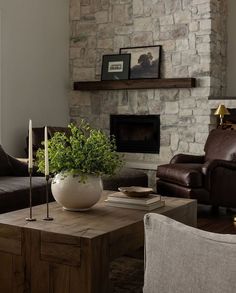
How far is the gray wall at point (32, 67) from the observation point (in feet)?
21.0

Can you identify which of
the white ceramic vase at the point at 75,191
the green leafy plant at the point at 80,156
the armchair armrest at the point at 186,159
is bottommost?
the armchair armrest at the point at 186,159

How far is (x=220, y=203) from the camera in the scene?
16.4 feet

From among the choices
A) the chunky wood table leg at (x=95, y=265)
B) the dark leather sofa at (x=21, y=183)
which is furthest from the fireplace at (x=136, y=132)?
the chunky wood table leg at (x=95, y=265)

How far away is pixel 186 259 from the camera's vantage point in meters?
1.18

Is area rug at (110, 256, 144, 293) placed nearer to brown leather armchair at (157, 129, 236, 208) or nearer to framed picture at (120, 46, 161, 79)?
brown leather armchair at (157, 129, 236, 208)

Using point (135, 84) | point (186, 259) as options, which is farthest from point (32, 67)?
point (186, 259)

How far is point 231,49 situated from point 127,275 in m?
4.62

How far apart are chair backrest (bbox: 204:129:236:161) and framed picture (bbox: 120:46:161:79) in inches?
59.1

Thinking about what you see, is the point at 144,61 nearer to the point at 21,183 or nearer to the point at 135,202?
the point at 21,183

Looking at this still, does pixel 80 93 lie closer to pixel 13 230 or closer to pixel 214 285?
pixel 13 230

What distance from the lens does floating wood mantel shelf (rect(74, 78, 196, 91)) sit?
21.2ft

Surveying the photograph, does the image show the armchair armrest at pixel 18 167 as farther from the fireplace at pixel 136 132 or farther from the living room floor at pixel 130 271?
the fireplace at pixel 136 132

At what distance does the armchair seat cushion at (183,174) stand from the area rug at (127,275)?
1761mm

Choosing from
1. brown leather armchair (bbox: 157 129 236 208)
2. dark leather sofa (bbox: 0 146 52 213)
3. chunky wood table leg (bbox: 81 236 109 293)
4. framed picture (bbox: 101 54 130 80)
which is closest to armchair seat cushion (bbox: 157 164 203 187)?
brown leather armchair (bbox: 157 129 236 208)
